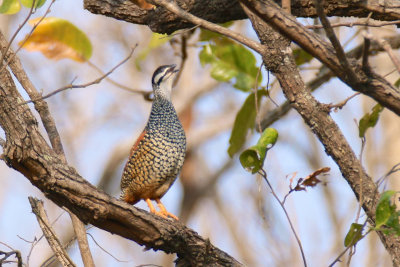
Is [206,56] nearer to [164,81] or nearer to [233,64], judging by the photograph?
[233,64]

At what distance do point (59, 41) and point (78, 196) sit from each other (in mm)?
2218

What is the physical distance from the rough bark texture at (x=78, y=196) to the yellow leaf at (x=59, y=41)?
5.04ft

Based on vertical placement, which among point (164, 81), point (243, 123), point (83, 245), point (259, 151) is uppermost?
point (164, 81)

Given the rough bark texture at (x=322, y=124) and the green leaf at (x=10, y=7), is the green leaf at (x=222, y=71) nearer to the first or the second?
the rough bark texture at (x=322, y=124)

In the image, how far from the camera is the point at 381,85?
2648mm

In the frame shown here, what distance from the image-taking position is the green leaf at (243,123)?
17.1ft

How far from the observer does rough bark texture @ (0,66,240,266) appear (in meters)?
2.95

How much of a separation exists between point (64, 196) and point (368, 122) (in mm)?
1996

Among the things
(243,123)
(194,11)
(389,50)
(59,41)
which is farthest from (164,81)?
(389,50)

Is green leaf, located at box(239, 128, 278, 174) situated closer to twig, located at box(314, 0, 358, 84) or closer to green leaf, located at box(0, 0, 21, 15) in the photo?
twig, located at box(314, 0, 358, 84)

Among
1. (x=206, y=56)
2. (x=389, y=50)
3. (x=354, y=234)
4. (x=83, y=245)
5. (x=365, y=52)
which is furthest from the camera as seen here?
(x=206, y=56)

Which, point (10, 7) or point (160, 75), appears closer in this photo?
point (10, 7)

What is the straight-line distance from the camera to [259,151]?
3119 mm

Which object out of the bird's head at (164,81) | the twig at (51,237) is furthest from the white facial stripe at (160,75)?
the twig at (51,237)
